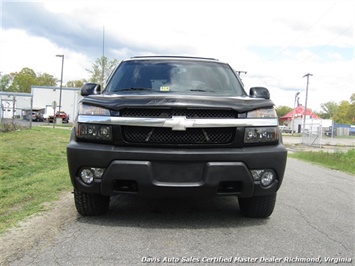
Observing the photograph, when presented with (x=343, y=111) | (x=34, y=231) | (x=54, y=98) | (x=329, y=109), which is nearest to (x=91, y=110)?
(x=34, y=231)

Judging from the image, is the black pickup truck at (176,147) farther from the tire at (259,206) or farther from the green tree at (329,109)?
the green tree at (329,109)

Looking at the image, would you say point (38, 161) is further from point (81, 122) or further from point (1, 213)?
point (81, 122)

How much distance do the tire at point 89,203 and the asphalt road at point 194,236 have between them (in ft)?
0.29

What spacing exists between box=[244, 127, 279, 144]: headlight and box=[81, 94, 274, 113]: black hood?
0.22m

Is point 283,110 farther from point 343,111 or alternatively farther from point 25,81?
point 25,81

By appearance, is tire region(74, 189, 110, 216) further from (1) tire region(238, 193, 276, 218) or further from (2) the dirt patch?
(1) tire region(238, 193, 276, 218)

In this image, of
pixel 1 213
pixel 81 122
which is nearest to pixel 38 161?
pixel 1 213

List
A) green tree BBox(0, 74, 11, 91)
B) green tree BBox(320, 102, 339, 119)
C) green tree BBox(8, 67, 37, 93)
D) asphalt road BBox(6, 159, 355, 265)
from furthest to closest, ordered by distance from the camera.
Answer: green tree BBox(320, 102, 339, 119), green tree BBox(8, 67, 37, 93), green tree BBox(0, 74, 11, 91), asphalt road BBox(6, 159, 355, 265)

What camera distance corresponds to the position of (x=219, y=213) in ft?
14.3

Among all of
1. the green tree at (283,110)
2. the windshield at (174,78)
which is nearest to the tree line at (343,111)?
the green tree at (283,110)

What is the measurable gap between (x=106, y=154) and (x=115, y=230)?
30.8 inches

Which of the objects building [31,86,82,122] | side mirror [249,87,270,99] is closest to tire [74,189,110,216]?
side mirror [249,87,270,99]

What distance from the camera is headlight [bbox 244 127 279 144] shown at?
3660 mm

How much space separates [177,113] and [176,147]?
0.34 meters
